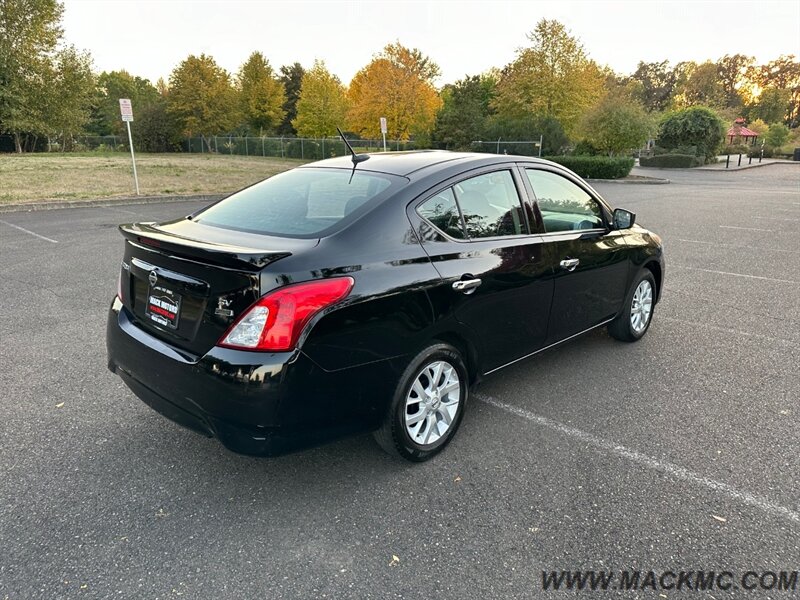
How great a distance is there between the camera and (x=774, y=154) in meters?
51.8

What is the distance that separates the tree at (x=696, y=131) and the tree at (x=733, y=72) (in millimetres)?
65700

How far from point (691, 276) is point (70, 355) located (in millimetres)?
7235

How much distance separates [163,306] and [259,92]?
5256 centimetres

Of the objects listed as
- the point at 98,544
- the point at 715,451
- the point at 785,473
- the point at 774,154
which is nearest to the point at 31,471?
the point at 98,544

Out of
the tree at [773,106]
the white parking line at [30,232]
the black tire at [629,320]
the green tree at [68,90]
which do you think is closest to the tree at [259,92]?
the green tree at [68,90]

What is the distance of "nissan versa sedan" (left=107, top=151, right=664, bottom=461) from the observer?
7.89 ft

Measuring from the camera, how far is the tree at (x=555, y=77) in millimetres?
31484

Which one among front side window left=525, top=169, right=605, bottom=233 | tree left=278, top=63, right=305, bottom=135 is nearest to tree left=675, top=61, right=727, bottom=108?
tree left=278, top=63, right=305, bottom=135

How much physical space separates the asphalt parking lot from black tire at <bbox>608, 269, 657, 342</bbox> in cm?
12

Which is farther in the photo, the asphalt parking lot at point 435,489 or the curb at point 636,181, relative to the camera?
the curb at point 636,181

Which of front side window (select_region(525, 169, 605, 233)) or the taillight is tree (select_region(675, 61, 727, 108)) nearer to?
front side window (select_region(525, 169, 605, 233))

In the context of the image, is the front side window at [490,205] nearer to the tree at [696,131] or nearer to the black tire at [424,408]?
the black tire at [424,408]

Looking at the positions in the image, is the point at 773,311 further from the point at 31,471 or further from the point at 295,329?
the point at 31,471

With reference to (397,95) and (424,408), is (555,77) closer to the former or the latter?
(397,95)
